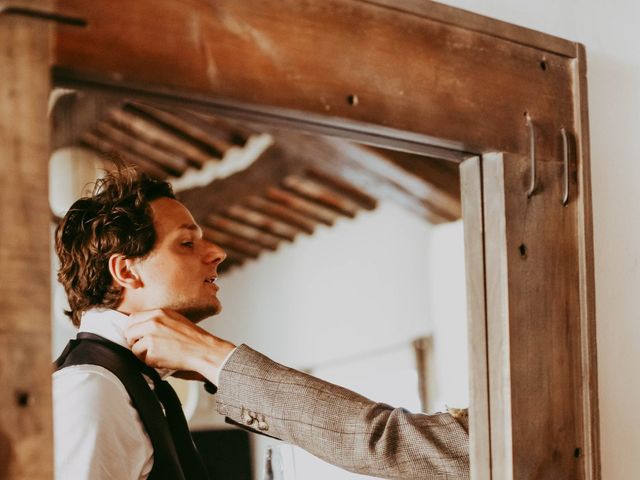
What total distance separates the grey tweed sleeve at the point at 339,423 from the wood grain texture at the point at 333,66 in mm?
304

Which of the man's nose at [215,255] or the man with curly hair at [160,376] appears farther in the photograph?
the man's nose at [215,255]

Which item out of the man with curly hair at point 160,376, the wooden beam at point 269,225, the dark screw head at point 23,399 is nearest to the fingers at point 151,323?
the man with curly hair at point 160,376

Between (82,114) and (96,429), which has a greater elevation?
(82,114)

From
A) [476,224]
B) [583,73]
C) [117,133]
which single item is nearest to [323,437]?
[476,224]

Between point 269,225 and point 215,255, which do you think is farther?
point 269,225

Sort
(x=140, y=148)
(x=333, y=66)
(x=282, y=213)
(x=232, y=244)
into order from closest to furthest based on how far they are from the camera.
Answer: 1. (x=333, y=66)
2. (x=232, y=244)
3. (x=140, y=148)
4. (x=282, y=213)

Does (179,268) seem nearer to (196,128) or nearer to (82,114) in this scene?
(82,114)

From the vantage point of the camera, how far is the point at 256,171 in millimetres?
A: 1729

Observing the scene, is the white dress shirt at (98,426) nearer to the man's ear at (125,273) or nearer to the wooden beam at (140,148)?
the man's ear at (125,273)

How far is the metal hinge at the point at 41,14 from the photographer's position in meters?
0.64

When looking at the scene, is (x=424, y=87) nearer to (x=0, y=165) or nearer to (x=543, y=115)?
(x=543, y=115)

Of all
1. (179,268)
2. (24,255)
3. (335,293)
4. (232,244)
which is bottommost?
(24,255)

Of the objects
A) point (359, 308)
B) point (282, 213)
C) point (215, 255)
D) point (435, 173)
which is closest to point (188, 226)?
point (215, 255)

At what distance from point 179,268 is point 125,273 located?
0.10 metres
